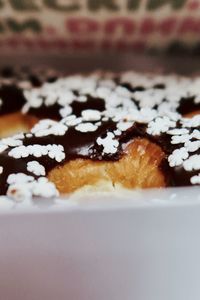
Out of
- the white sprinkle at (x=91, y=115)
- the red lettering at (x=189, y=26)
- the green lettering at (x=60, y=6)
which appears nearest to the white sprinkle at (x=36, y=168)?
the white sprinkle at (x=91, y=115)

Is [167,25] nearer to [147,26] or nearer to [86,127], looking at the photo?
[147,26]

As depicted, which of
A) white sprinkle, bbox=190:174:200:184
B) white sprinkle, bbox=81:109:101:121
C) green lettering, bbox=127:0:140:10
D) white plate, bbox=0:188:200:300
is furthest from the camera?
green lettering, bbox=127:0:140:10

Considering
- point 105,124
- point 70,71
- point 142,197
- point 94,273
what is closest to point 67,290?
point 94,273

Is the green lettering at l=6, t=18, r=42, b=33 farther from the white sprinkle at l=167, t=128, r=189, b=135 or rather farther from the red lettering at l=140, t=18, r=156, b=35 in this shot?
the white sprinkle at l=167, t=128, r=189, b=135

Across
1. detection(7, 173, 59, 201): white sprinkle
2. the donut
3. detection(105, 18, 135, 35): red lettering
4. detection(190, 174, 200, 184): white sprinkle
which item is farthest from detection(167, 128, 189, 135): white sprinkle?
detection(105, 18, 135, 35): red lettering

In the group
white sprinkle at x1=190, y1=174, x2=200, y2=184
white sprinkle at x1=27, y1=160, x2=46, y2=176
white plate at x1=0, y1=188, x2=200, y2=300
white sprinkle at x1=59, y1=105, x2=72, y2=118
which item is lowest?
white plate at x1=0, y1=188, x2=200, y2=300

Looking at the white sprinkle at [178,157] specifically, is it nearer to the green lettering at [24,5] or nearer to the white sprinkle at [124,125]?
the white sprinkle at [124,125]

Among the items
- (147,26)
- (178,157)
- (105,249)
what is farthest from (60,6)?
(105,249)
